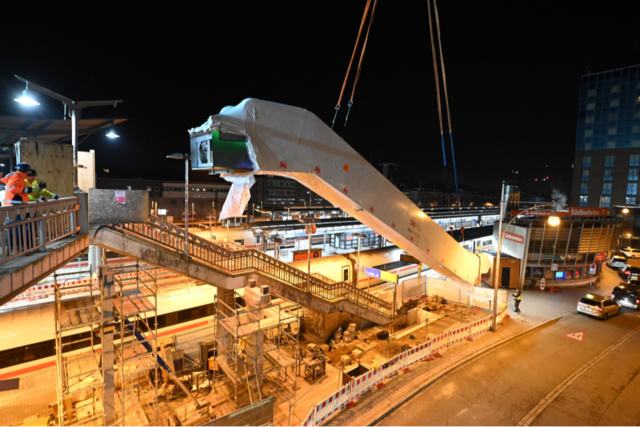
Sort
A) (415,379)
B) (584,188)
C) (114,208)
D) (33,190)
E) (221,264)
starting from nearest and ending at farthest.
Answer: (33,190) < (114,208) < (415,379) < (221,264) < (584,188)

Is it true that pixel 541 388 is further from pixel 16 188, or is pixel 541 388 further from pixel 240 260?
pixel 16 188

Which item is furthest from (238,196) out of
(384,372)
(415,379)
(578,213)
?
(578,213)

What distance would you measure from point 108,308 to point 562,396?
13.7 meters

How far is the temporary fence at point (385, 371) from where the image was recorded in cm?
847

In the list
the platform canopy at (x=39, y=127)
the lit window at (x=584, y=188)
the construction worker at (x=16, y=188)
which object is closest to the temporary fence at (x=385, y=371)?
the construction worker at (x=16, y=188)

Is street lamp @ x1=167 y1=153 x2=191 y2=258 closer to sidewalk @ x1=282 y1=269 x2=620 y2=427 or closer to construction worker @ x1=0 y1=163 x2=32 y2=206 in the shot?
construction worker @ x1=0 y1=163 x2=32 y2=206

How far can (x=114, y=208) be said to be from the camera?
8.41 meters

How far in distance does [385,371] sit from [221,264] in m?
6.86

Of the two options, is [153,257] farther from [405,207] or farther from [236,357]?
[405,207]

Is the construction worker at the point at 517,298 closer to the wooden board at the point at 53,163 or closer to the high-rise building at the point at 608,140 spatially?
the wooden board at the point at 53,163

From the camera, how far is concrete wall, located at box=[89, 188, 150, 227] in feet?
27.0

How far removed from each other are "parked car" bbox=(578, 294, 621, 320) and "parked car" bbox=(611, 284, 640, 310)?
232cm

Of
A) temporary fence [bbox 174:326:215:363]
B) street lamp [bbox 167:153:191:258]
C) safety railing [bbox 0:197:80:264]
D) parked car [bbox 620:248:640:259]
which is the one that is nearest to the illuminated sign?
temporary fence [bbox 174:326:215:363]

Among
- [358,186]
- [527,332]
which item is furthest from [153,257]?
[527,332]
